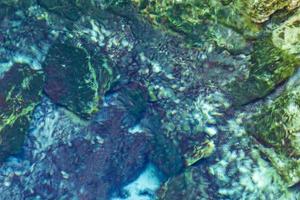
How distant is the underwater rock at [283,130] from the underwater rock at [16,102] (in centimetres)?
167

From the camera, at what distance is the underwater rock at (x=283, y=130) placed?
2545mm

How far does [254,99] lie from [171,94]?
67cm

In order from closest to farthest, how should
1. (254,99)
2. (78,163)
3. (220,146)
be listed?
(254,99) → (220,146) → (78,163)

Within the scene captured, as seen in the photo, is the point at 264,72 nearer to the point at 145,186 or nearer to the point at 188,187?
the point at 188,187

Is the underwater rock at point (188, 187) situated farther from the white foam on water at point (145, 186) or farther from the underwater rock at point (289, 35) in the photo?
the underwater rock at point (289, 35)

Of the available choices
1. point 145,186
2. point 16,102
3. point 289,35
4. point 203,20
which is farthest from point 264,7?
point 145,186

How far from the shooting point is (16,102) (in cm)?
297

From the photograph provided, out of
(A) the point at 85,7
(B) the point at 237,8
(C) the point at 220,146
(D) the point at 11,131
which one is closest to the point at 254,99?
(C) the point at 220,146

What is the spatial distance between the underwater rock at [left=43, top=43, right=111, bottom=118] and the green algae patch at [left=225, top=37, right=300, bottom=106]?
1066 millimetres

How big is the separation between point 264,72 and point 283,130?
0.41m

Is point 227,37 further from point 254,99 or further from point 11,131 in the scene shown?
point 11,131

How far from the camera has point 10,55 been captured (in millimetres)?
2928

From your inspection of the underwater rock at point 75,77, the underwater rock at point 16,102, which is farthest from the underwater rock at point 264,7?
the underwater rock at point 16,102

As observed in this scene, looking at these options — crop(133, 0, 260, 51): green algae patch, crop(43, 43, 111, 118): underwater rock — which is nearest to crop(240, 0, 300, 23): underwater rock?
crop(133, 0, 260, 51): green algae patch
